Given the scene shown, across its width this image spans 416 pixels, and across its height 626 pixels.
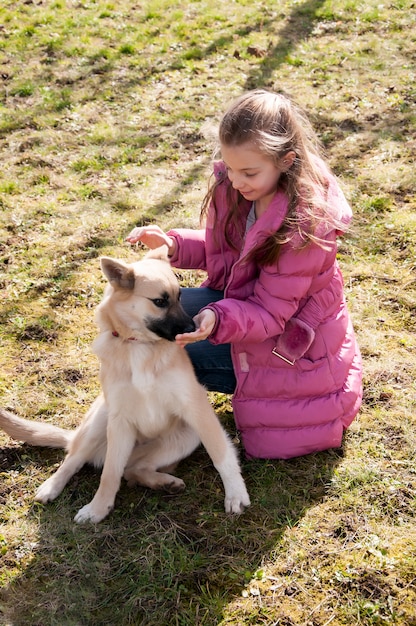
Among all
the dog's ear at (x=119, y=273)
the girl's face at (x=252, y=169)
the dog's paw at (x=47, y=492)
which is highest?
the girl's face at (x=252, y=169)

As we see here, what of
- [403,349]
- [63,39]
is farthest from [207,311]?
[63,39]

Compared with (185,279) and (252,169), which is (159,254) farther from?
(185,279)

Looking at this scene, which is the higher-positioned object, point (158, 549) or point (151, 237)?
point (151, 237)

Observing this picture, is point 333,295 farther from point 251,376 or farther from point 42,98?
point 42,98

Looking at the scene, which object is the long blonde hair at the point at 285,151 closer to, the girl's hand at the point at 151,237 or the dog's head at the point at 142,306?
Result: the dog's head at the point at 142,306

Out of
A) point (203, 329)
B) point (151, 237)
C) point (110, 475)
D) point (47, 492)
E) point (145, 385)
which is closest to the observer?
point (203, 329)

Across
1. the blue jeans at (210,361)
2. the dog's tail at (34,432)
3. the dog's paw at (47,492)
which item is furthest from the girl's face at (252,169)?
the dog's paw at (47,492)

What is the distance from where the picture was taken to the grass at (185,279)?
117 inches

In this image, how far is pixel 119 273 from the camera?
3.30 meters

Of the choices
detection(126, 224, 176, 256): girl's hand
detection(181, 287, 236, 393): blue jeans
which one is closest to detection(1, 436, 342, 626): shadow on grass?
detection(181, 287, 236, 393): blue jeans

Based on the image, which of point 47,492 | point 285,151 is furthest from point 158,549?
point 285,151

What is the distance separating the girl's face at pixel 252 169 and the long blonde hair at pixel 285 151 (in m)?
0.03

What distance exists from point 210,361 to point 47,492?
1183 millimetres

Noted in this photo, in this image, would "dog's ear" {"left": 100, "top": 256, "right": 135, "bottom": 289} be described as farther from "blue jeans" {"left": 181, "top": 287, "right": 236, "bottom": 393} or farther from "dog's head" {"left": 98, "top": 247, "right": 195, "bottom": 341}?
"blue jeans" {"left": 181, "top": 287, "right": 236, "bottom": 393}
